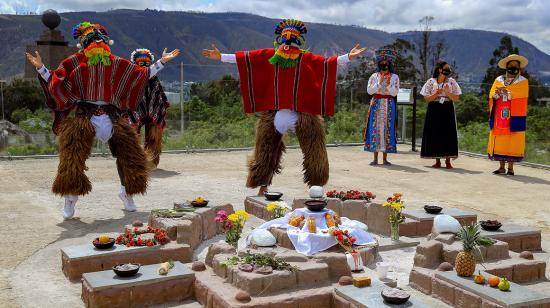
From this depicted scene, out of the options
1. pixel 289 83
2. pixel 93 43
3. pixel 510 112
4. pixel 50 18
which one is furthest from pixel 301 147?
pixel 50 18

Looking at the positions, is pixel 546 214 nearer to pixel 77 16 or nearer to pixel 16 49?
pixel 16 49

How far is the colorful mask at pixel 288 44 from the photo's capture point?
8727 millimetres

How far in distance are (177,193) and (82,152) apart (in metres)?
2.53

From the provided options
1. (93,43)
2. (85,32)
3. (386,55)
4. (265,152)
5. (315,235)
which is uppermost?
(386,55)

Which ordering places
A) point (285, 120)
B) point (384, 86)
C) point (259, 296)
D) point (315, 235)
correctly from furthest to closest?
point (384, 86) < point (285, 120) < point (315, 235) < point (259, 296)

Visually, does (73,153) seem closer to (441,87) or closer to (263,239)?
(263,239)

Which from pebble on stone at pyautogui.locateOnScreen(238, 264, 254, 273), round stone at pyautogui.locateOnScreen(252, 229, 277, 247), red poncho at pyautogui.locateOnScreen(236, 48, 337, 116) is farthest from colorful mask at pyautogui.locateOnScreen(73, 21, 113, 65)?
pebble on stone at pyautogui.locateOnScreen(238, 264, 254, 273)

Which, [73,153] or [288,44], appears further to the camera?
[288,44]

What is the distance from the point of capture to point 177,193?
33.6ft

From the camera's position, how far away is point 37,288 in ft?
18.7

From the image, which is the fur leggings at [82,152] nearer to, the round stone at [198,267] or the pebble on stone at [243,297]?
the round stone at [198,267]

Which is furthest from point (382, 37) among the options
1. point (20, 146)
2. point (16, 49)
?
point (20, 146)

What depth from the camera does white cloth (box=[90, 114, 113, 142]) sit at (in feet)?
26.2

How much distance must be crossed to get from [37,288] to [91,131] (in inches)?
105
